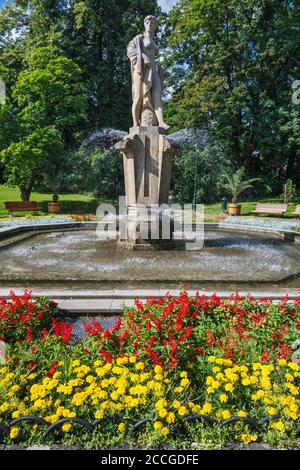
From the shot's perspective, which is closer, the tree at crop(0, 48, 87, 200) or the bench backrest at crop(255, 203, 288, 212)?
the bench backrest at crop(255, 203, 288, 212)

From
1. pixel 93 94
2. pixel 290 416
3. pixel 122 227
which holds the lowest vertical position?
pixel 290 416

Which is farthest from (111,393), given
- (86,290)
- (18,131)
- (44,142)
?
(18,131)

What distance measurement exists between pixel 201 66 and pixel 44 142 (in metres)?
17.4

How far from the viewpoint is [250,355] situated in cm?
361

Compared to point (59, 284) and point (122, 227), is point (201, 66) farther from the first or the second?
point (59, 284)

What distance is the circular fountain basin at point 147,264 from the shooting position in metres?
6.84

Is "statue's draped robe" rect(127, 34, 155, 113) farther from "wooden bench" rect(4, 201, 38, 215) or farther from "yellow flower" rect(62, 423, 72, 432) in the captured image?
"wooden bench" rect(4, 201, 38, 215)

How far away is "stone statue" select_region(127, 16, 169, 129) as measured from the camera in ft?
36.1

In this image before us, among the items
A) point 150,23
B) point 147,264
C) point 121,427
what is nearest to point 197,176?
point 150,23

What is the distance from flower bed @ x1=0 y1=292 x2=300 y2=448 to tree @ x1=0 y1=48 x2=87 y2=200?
73.1 feet

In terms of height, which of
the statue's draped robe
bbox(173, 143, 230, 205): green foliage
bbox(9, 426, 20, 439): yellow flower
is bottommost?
bbox(9, 426, 20, 439): yellow flower

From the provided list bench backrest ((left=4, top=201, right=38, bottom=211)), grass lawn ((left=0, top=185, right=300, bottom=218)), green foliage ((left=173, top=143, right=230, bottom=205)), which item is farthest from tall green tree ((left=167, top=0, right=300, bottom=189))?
bench backrest ((left=4, top=201, right=38, bottom=211))

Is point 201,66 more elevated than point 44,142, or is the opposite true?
point 201,66
